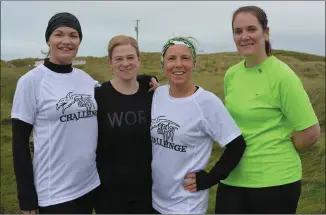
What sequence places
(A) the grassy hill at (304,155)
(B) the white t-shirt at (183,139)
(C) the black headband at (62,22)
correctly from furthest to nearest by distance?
(A) the grassy hill at (304,155) → (C) the black headband at (62,22) → (B) the white t-shirt at (183,139)

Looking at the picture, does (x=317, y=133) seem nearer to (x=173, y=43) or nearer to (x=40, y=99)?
(x=173, y=43)

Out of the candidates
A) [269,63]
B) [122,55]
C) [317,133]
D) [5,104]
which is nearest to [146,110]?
[122,55]

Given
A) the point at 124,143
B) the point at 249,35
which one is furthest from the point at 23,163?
the point at 249,35

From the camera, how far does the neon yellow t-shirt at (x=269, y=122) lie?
364 centimetres

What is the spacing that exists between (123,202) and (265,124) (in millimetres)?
1463

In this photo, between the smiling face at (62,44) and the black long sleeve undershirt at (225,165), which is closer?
the black long sleeve undershirt at (225,165)

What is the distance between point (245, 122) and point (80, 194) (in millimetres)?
1598

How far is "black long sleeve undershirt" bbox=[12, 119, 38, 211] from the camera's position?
3.63m

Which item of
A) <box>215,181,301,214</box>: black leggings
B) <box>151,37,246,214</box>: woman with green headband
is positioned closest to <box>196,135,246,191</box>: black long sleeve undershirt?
<box>151,37,246,214</box>: woman with green headband

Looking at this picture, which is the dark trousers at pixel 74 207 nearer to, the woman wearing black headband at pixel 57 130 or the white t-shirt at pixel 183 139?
the woman wearing black headband at pixel 57 130

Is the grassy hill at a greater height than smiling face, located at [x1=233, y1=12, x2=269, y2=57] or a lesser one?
lesser

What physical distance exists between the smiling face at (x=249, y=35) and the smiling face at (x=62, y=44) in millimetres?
1462

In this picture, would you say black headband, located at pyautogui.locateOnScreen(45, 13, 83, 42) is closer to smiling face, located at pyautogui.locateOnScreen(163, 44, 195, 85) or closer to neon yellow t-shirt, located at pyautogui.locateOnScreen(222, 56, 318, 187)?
smiling face, located at pyautogui.locateOnScreen(163, 44, 195, 85)

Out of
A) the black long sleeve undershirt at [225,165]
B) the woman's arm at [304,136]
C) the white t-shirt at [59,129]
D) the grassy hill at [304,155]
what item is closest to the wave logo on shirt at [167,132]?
the black long sleeve undershirt at [225,165]
